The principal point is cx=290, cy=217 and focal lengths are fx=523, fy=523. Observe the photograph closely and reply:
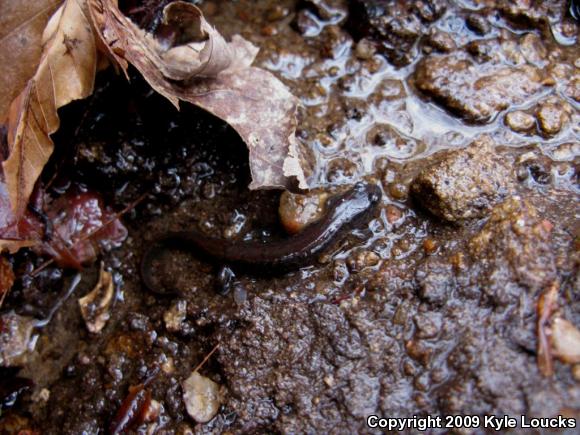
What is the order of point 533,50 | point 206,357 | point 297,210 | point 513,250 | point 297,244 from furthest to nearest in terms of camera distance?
1. point 533,50
2. point 297,210
3. point 297,244
4. point 206,357
5. point 513,250

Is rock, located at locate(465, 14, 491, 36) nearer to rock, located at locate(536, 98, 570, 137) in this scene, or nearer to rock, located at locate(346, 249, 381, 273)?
rock, located at locate(536, 98, 570, 137)

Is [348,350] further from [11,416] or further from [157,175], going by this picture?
[11,416]

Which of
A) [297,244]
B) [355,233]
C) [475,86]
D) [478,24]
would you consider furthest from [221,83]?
[478,24]

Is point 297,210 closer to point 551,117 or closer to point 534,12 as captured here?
point 551,117

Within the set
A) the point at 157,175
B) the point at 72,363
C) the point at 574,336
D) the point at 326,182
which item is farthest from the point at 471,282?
the point at 72,363

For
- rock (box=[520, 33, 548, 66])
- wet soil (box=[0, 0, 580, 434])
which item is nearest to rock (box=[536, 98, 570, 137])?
wet soil (box=[0, 0, 580, 434])

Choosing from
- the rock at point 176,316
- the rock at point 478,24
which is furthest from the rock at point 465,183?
the rock at point 176,316
